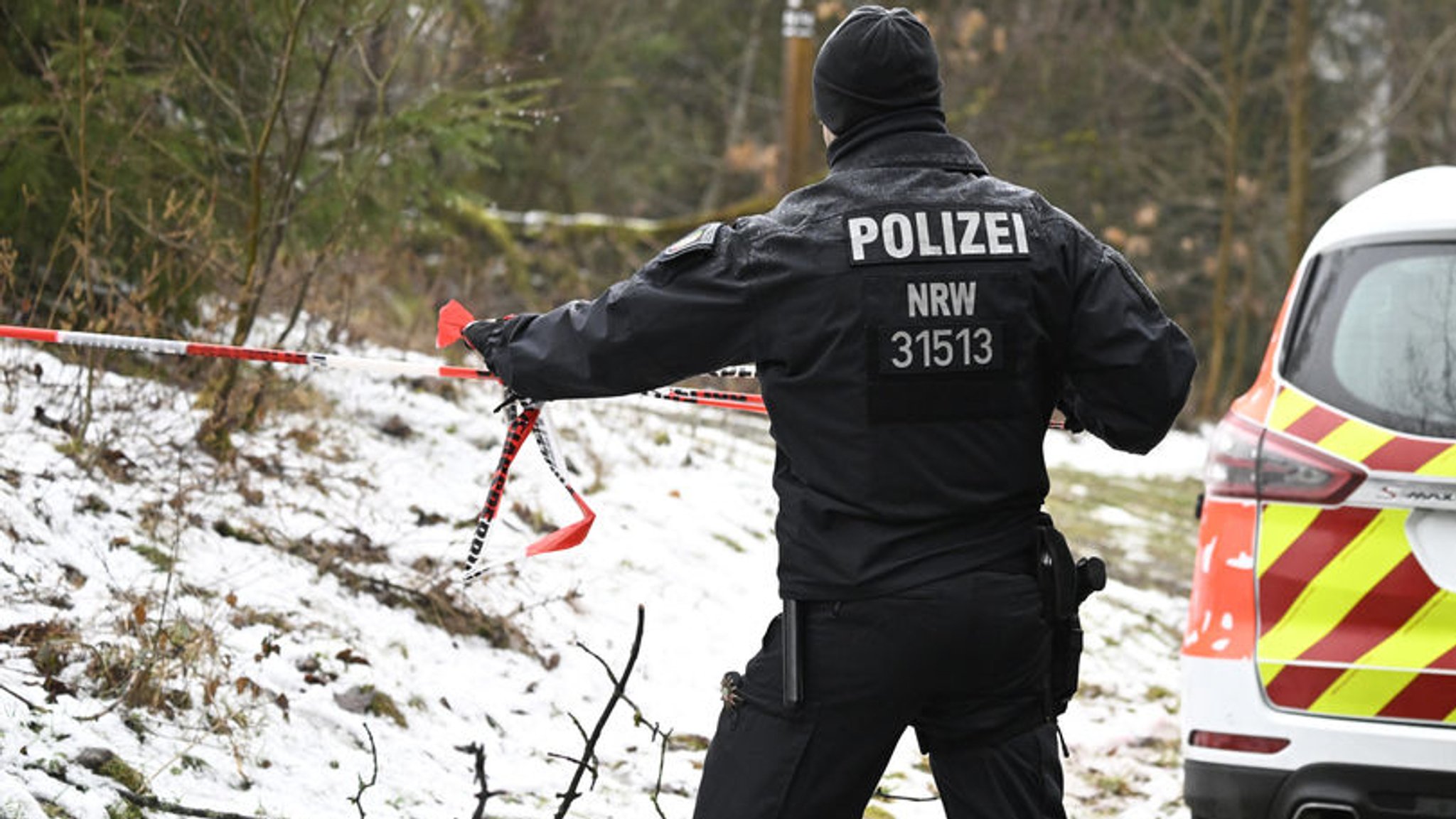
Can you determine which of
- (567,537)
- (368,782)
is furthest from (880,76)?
(368,782)

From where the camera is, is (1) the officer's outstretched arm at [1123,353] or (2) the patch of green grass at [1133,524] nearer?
(1) the officer's outstretched arm at [1123,353]

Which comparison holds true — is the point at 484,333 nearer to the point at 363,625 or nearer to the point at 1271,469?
the point at 1271,469

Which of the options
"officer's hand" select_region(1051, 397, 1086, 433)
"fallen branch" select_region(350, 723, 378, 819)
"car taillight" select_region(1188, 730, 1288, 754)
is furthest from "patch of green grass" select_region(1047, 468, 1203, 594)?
"officer's hand" select_region(1051, 397, 1086, 433)

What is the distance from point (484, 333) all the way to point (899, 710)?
40.3 inches

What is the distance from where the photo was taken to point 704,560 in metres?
7.27

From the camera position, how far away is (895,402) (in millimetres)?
2988

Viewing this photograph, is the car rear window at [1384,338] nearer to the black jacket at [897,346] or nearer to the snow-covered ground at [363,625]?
the black jacket at [897,346]

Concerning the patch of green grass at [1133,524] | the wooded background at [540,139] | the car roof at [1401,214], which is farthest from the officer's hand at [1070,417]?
the patch of green grass at [1133,524]

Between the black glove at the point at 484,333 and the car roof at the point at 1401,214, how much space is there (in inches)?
87.2

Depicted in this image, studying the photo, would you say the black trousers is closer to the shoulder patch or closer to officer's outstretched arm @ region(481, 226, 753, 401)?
officer's outstretched arm @ region(481, 226, 753, 401)

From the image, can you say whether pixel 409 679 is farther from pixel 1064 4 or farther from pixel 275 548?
pixel 1064 4

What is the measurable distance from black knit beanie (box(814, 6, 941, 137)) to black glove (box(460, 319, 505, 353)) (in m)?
0.71

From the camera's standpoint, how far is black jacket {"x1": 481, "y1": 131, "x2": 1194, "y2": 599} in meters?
3.00

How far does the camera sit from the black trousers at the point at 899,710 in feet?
9.77
